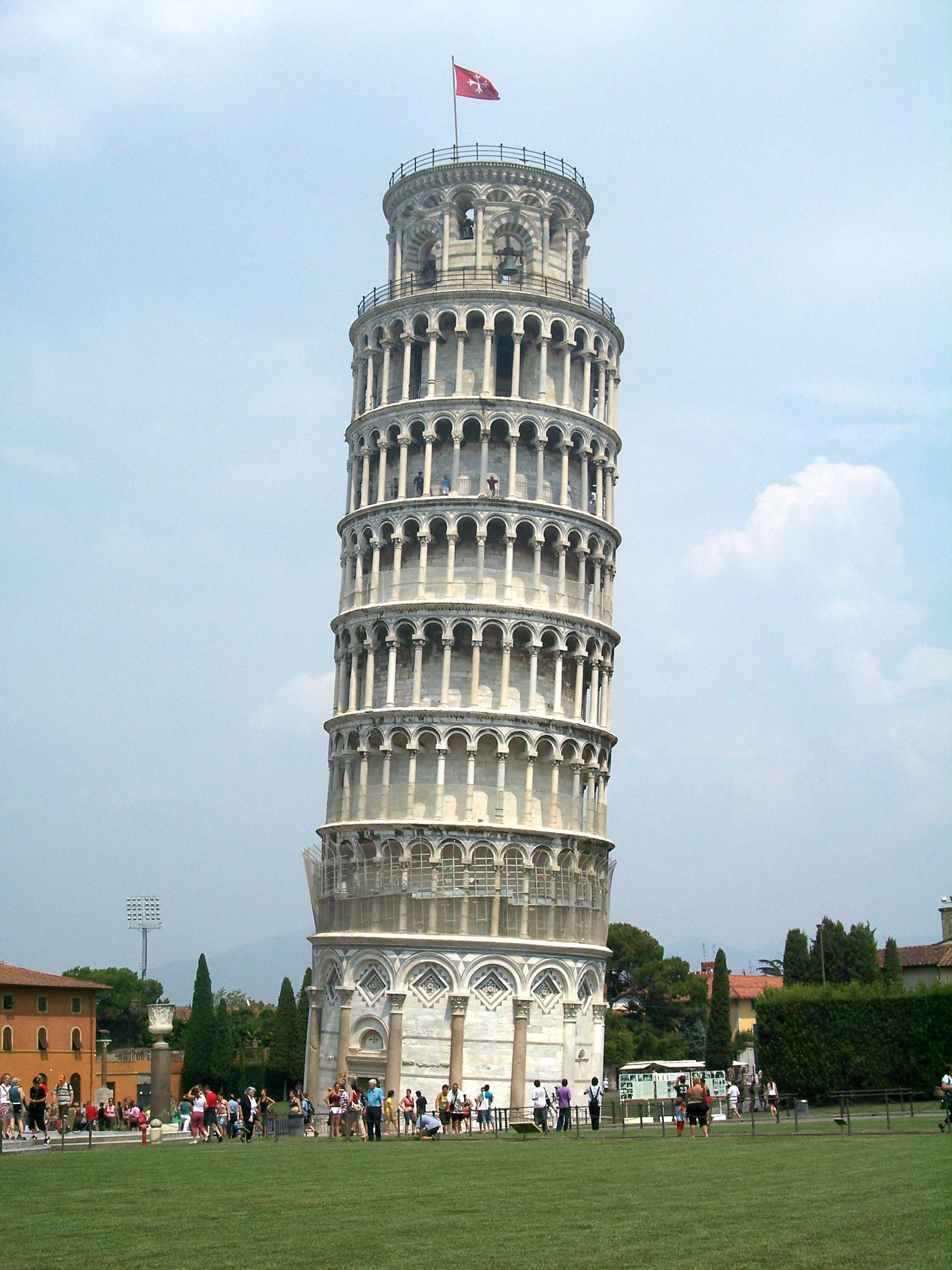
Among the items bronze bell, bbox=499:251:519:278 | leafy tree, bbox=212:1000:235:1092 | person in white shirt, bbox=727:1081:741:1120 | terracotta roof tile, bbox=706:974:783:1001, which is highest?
bronze bell, bbox=499:251:519:278

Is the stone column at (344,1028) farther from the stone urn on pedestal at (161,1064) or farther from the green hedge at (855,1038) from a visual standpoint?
the green hedge at (855,1038)

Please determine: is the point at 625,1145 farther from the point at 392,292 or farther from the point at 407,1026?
the point at 392,292

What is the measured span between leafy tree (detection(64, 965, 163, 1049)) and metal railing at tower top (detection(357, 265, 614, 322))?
6990 cm

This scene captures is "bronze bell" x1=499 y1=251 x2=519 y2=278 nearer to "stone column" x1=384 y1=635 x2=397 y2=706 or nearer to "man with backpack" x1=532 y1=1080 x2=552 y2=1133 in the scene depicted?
"stone column" x1=384 y1=635 x2=397 y2=706

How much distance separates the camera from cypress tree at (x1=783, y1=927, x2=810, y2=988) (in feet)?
277

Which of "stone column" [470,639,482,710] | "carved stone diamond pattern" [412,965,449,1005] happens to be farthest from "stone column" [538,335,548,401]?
A: "carved stone diamond pattern" [412,965,449,1005]

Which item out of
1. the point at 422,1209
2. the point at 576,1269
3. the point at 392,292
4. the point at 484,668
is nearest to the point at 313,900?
the point at 484,668

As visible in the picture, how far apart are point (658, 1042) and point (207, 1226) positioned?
78.2 m

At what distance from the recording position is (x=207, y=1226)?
17266 millimetres

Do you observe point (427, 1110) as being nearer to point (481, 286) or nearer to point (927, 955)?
point (481, 286)

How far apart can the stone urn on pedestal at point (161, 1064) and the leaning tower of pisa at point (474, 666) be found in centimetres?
667

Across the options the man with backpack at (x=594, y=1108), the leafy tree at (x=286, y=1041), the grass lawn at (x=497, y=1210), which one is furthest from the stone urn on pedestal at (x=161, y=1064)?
the leafy tree at (x=286, y=1041)

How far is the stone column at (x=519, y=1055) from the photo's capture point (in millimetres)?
50406

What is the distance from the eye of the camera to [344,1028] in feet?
172
